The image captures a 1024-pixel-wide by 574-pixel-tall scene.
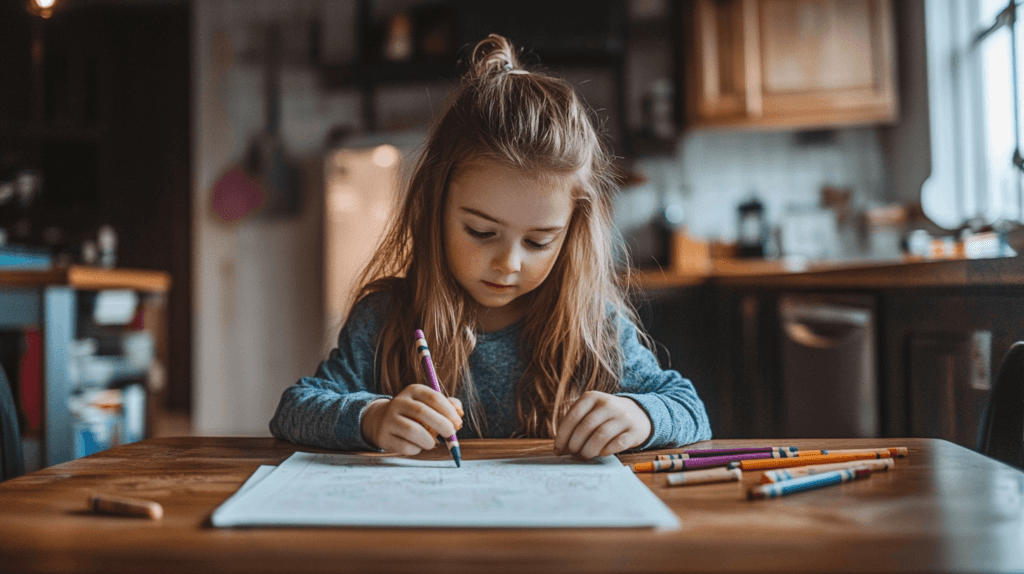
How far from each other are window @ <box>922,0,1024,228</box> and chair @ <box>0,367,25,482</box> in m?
2.80

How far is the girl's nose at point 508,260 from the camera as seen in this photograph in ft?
2.96

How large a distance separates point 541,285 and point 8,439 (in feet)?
2.22

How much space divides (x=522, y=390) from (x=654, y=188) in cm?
281

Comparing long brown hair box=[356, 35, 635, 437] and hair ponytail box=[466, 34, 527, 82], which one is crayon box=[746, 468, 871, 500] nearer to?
long brown hair box=[356, 35, 635, 437]

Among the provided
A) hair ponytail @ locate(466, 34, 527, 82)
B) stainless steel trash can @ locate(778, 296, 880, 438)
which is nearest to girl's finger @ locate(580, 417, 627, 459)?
hair ponytail @ locate(466, 34, 527, 82)

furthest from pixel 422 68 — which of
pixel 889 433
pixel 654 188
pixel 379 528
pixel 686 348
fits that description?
pixel 379 528

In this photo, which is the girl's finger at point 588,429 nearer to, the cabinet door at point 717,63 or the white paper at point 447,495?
the white paper at point 447,495

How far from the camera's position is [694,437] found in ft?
2.71

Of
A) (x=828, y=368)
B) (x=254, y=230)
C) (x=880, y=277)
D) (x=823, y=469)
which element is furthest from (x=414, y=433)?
(x=254, y=230)

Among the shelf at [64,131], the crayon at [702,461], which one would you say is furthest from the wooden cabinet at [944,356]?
the shelf at [64,131]

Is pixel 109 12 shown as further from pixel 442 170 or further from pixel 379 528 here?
pixel 379 528

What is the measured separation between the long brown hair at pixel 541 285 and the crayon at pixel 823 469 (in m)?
0.42

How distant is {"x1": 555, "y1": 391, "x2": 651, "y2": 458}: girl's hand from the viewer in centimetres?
67

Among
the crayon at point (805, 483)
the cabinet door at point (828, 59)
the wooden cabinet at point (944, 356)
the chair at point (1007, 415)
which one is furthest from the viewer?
the cabinet door at point (828, 59)
